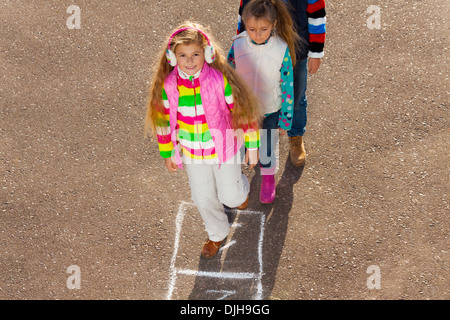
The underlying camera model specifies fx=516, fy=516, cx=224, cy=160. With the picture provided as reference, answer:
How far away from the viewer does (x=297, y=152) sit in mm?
5020

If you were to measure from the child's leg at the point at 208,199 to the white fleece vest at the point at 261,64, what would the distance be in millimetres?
735

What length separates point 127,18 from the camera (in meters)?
6.46

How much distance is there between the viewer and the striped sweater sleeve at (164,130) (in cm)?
372

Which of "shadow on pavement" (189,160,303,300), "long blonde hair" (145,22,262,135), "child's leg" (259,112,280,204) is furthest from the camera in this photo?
"child's leg" (259,112,280,204)

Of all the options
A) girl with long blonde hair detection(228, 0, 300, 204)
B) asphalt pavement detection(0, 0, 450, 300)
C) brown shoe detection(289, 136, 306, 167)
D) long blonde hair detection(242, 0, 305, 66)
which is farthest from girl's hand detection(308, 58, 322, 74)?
asphalt pavement detection(0, 0, 450, 300)

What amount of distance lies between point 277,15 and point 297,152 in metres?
1.60

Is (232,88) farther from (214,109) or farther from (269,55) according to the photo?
(269,55)

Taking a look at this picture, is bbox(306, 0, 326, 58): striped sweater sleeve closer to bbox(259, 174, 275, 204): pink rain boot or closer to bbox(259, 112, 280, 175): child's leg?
bbox(259, 112, 280, 175): child's leg

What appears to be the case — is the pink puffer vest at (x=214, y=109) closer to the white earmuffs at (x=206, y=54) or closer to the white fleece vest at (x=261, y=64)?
the white earmuffs at (x=206, y=54)

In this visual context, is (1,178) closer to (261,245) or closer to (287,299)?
(261,245)

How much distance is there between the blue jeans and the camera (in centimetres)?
441

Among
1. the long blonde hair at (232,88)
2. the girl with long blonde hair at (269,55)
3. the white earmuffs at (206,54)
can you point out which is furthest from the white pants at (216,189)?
the white earmuffs at (206,54)

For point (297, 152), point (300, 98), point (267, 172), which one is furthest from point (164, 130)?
point (297, 152)
